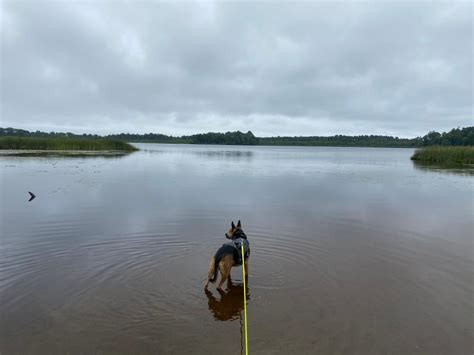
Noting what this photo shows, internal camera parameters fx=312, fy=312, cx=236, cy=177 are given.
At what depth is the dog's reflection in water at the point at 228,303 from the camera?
561 cm

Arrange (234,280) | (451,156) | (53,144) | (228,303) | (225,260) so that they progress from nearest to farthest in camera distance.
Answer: (228,303) → (225,260) → (234,280) → (451,156) → (53,144)

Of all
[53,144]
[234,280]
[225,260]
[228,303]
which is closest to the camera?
[228,303]

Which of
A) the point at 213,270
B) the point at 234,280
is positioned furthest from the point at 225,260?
the point at 234,280

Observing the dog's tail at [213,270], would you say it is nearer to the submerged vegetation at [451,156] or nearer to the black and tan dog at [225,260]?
the black and tan dog at [225,260]

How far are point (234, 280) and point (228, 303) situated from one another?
104 centimetres

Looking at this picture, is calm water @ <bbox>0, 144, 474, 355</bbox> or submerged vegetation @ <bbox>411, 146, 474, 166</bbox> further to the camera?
submerged vegetation @ <bbox>411, 146, 474, 166</bbox>

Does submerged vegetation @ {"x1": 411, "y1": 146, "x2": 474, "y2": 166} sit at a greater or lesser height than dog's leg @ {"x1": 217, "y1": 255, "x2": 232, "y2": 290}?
greater

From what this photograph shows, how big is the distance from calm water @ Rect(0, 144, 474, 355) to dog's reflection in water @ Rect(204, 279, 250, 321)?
32 mm

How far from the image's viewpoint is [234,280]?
7.04m

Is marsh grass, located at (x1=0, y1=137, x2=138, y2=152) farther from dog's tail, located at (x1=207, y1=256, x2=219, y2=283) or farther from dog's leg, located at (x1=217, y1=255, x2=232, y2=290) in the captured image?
dog's leg, located at (x1=217, y1=255, x2=232, y2=290)

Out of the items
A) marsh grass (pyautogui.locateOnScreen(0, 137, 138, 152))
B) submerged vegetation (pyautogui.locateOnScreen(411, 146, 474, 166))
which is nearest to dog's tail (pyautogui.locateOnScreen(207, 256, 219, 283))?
submerged vegetation (pyautogui.locateOnScreen(411, 146, 474, 166))

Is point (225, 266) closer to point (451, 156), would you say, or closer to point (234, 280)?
point (234, 280)

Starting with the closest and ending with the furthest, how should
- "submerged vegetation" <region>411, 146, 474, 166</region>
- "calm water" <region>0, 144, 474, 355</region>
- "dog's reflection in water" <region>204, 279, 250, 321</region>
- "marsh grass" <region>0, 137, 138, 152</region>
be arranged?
1. "calm water" <region>0, 144, 474, 355</region>
2. "dog's reflection in water" <region>204, 279, 250, 321</region>
3. "submerged vegetation" <region>411, 146, 474, 166</region>
4. "marsh grass" <region>0, 137, 138, 152</region>

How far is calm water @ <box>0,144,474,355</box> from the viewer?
4.89 metres
